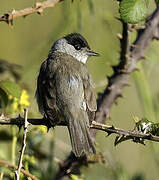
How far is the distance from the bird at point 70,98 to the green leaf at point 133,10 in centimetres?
106

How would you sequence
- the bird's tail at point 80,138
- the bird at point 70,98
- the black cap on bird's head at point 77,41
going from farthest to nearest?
the black cap on bird's head at point 77,41 → the bird at point 70,98 → the bird's tail at point 80,138

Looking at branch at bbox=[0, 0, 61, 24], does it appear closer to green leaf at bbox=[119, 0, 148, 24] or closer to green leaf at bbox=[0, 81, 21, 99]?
green leaf at bbox=[0, 81, 21, 99]

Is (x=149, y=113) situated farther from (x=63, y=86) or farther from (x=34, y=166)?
(x=34, y=166)

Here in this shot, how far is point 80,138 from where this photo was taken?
12.6ft

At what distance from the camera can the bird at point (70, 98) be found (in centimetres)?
387

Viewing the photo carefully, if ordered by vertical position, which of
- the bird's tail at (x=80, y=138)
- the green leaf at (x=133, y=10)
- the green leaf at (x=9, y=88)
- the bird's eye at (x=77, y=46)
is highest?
the bird's eye at (x=77, y=46)

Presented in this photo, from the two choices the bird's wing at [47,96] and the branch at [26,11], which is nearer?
the branch at [26,11]

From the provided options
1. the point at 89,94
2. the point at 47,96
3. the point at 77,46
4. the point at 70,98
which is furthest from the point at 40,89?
the point at 77,46

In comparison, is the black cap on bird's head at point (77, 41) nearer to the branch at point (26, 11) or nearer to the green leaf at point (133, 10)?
the branch at point (26, 11)

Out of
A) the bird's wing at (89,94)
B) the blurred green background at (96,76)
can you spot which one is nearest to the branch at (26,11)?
the blurred green background at (96,76)

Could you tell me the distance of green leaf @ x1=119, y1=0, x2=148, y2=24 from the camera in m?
2.87

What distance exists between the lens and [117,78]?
4320mm

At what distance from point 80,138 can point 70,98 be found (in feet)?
1.46

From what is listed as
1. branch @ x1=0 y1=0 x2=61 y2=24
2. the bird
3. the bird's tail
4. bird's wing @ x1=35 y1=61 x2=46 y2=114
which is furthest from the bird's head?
branch @ x1=0 y1=0 x2=61 y2=24
